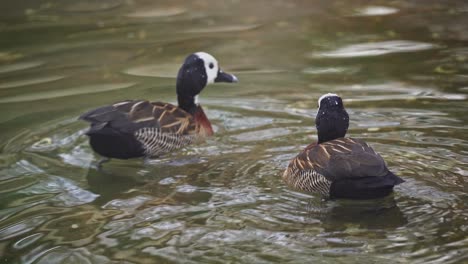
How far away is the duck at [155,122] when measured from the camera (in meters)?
8.01

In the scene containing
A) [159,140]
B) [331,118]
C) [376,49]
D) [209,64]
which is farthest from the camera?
[376,49]

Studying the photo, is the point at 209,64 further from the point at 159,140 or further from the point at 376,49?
the point at 376,49

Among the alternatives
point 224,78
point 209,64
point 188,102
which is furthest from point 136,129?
point 224,78

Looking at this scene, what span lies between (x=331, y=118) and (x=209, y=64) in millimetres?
2405

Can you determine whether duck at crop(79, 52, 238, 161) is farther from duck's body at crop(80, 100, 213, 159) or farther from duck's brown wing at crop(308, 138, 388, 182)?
duck's brown wing at crop(308, 138, 388, 182)

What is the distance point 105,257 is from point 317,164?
180 centimetres

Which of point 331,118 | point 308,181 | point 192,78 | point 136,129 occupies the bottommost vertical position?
point 308,181

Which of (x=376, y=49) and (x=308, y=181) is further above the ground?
(x=376, y=49)

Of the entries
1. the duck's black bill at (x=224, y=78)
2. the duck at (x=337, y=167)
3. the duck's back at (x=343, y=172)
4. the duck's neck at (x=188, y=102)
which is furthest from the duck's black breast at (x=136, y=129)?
the duck's back at (x=343, y=172)

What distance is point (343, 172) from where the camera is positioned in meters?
6.50

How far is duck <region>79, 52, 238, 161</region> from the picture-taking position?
26.3 ft

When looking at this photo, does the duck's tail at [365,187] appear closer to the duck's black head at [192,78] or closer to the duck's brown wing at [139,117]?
the duck's brown wing at [139,117]

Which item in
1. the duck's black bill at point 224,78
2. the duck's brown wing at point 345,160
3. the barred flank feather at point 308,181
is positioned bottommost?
the barred flank feather at point 308,181

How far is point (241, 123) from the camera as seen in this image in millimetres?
9117
